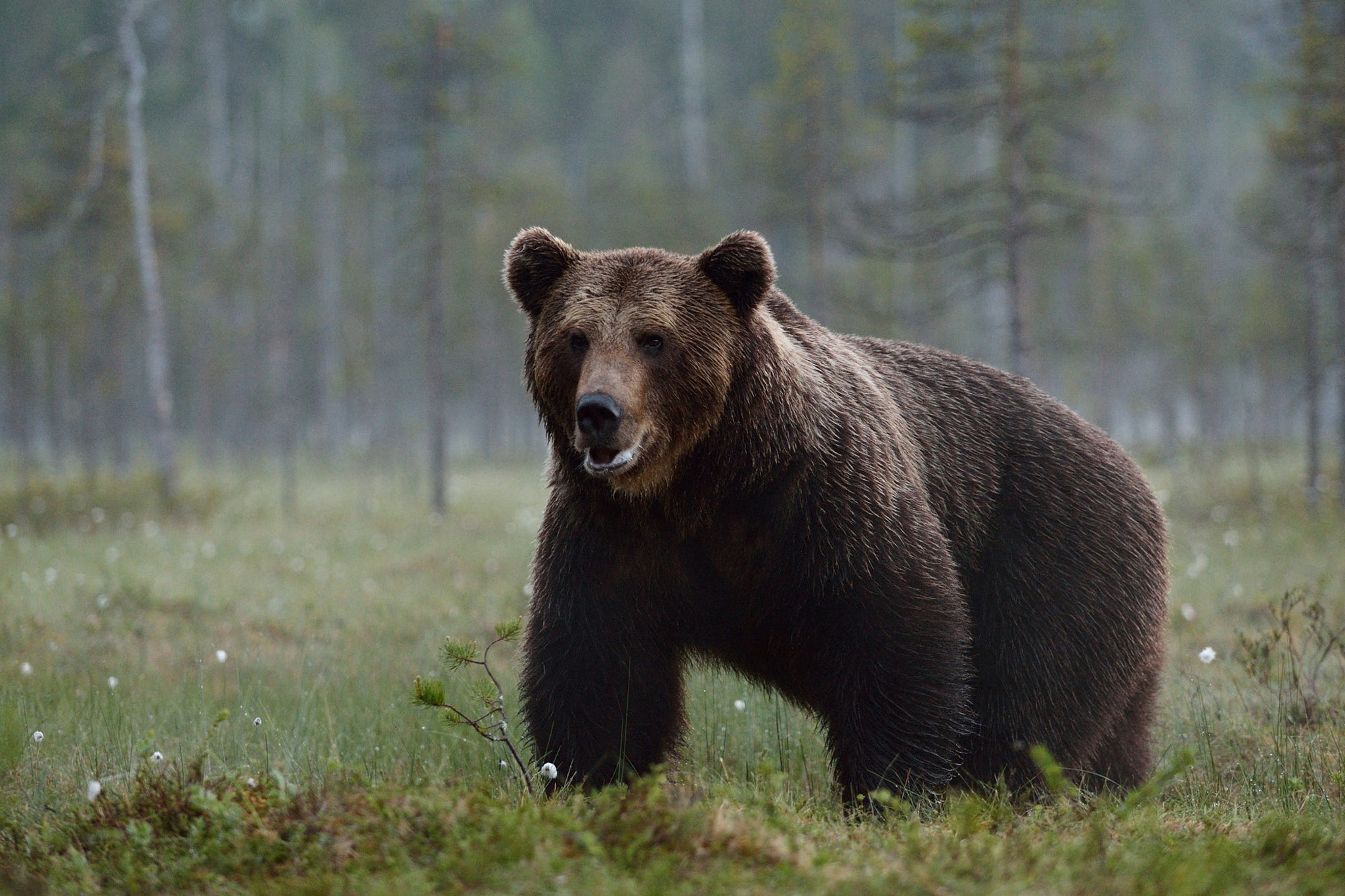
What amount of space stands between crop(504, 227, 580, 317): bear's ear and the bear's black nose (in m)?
0.84

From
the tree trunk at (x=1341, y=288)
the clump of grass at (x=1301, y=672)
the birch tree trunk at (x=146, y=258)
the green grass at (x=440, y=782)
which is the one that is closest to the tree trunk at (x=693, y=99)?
the birch tree trunk at (x=146, y=258)

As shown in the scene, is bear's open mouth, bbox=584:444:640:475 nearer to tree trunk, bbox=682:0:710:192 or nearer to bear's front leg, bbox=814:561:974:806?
bear's front leg, bbox=814:561:974:806

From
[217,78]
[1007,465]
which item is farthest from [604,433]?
[217,78]

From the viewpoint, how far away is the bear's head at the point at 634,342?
3750 millimetres

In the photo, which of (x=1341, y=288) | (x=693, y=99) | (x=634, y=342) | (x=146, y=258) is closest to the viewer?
(x=634, y=342)

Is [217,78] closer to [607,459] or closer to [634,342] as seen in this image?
[634,342]

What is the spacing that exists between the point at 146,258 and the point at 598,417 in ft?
48.0

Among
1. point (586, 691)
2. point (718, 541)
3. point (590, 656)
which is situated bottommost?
point (586, 691)

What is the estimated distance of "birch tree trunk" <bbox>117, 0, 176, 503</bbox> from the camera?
51.0 ft

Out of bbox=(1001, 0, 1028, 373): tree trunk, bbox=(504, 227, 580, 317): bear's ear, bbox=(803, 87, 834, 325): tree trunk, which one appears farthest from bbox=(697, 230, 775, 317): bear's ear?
bbox=(803, 87, 834, 325): tree trunk

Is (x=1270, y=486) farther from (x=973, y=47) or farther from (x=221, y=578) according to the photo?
(x=221, y=578)

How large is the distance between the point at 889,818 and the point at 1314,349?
14833 millimetres

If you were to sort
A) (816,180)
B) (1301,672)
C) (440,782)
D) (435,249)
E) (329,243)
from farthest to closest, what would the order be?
1. (329,243)
2. (816,180)
3. (435,249)
4. (1301,672)
5. (440,782)

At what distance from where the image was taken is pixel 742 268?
164 inches
